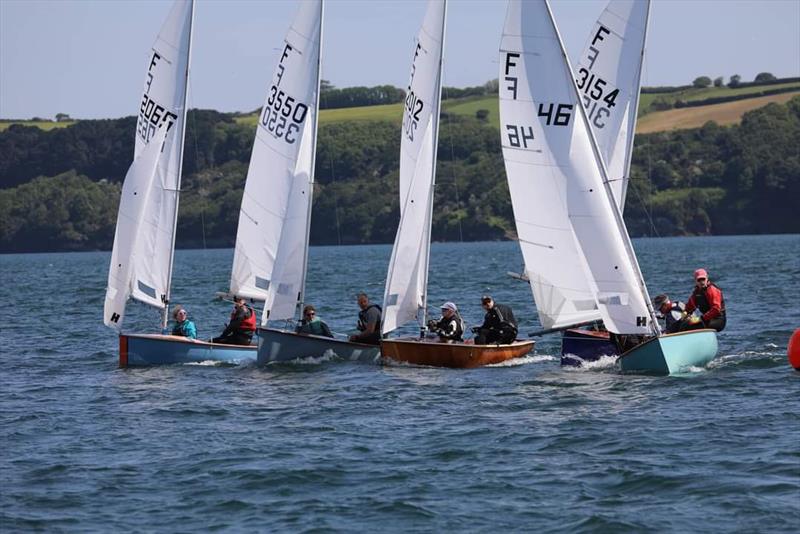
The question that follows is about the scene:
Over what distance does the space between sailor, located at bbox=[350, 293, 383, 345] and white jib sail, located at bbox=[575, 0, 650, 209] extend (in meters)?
5.26

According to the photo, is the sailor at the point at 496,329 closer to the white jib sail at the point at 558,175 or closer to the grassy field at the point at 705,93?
the white jib sail at the point at 558,175

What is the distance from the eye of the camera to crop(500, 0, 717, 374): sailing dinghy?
22875 millimetres

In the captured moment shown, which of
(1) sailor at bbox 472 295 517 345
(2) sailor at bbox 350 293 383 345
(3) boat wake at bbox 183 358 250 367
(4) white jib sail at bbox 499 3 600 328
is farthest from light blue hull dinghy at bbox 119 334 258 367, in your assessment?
(4) white jib sail at bbox 499 3 600 328

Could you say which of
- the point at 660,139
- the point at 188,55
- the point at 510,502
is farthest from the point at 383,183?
the point at 510,502

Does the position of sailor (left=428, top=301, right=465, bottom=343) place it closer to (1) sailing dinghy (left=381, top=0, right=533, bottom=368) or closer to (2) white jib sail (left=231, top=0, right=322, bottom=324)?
(1) sailing dinghy (left=381, top=0, right=533, bottom=368)

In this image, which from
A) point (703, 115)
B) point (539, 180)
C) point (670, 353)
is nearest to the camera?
point (670, 353)

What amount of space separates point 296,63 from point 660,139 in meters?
108

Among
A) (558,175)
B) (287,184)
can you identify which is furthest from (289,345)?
(558,175)

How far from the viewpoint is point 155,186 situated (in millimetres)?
27578

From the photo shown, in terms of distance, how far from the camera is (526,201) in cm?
2403

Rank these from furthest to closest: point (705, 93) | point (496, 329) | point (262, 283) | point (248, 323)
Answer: point (705, 93), point (262, 283), point (248, 323), point (496, 329)

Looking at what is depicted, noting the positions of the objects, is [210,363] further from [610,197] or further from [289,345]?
[610,197]

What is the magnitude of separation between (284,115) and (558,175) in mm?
6098

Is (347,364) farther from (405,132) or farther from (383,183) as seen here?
(383,183)
